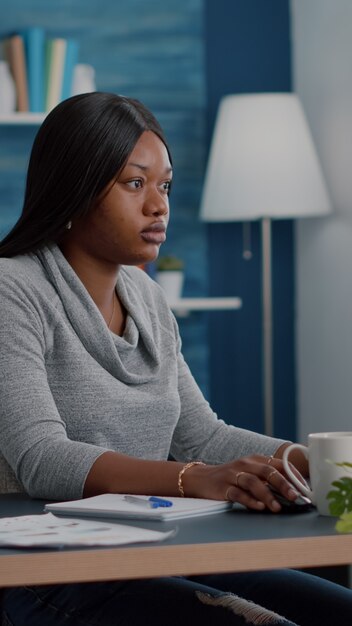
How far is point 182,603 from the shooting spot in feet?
4.19

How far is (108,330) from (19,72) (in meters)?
2.34

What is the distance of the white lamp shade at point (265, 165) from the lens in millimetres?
3805

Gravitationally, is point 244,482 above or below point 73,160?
below

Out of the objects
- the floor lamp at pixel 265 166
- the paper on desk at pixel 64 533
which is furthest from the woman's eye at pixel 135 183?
the floor lamp at pixel 265 166

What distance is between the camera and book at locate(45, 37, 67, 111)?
380cm

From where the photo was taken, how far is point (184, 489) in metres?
1.30

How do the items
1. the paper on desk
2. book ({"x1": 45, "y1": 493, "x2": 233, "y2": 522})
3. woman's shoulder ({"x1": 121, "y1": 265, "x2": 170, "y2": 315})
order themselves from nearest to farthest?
1. the paper on desk
2. book ({"x1": 45, "y1": 493, "x2": 233, "y2": 522})
3. woman's shoulder ({"x1": 121, "y1": 265, "x2": 170, "y2": 315})

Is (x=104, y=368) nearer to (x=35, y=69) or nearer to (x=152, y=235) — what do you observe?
(x=152, y=235)

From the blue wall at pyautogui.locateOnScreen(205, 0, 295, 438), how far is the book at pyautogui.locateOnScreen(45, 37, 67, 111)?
65cm

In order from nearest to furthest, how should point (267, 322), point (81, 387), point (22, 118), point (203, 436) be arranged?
point (81, 387) → point (203, 436) → point (22, 118) → point (267, 322)

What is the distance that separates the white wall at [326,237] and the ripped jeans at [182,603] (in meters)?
2.48

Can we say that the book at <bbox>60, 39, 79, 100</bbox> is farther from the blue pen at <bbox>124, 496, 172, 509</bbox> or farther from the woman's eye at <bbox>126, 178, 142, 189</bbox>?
the blue pen at <bbox>124, 496, 172, 509</bbox>


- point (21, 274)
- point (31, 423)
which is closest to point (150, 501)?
point (31, 423)

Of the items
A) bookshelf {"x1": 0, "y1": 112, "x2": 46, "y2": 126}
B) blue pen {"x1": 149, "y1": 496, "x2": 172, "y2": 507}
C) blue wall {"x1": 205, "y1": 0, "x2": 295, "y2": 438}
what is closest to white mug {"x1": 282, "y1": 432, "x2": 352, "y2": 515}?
blue pen {"x1": 149, "y1": 496, "x2": 172, "y2": 507}
